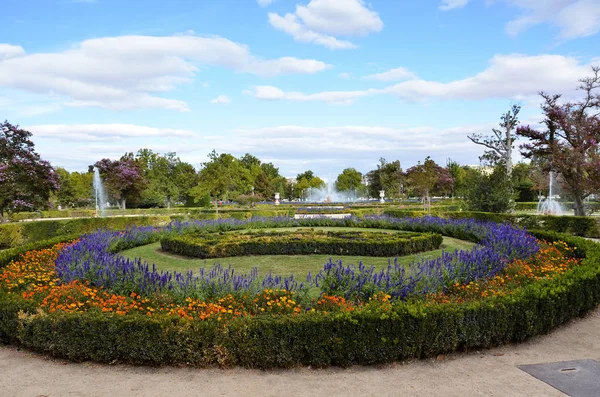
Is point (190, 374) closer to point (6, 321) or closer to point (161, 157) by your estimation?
point (6, 321)

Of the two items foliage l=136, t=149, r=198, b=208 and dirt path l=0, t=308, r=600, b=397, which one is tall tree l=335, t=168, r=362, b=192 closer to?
foliage l=136, t=149, r=198, b=208

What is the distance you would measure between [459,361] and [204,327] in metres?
2.72

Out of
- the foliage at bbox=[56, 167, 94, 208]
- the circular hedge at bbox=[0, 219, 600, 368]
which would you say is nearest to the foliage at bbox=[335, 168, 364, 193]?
the foliage at bbox=[56, 167, 94, 208]

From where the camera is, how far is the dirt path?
387 centimetres

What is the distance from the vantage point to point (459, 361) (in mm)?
4531

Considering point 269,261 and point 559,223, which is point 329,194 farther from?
point 269,261

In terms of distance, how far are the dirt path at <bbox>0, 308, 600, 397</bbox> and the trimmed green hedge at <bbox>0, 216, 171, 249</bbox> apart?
10.9 metres

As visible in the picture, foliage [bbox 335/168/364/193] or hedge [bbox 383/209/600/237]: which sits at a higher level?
foliage [bbox 335/168/364/193]

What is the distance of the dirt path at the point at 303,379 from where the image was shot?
152 inches

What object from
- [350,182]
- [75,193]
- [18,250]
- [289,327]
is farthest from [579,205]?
[350,182]

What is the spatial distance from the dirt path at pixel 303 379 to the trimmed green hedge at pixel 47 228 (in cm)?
1090

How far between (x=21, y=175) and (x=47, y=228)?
3.30 m

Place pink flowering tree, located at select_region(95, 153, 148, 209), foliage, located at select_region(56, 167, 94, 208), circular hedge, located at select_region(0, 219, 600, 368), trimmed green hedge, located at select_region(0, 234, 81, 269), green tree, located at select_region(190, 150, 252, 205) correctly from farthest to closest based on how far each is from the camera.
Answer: foliage, located at select_region(56, 167, 94, 208), pink flowering tree, located at select_region(95, 153, 148, 209), green tree, located at select_region(190, 150, 252, 205), trimmed green hedge, located at select_region(0, 234, 81, 269), circular hedge, located at select_region(0, 219, 600, 368)

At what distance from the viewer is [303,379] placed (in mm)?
4145
